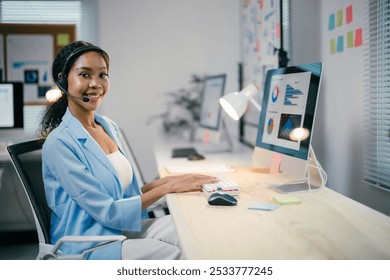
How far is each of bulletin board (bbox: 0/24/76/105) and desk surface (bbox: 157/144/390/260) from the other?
4.94 ft

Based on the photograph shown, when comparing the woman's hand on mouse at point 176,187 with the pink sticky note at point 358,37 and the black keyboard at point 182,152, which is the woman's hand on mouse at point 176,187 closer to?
the pink sticky note at point 358,37

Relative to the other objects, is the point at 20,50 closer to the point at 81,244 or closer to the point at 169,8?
the point at 169,8

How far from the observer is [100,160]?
148 centimetres

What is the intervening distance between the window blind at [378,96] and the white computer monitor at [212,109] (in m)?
1.10

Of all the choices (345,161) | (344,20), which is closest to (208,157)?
(345,161)

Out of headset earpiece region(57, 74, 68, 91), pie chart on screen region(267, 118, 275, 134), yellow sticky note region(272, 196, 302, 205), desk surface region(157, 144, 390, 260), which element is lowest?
desk surface region(157, 144, 390, 260)

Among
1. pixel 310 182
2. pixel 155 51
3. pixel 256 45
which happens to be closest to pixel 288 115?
pixel 310 182

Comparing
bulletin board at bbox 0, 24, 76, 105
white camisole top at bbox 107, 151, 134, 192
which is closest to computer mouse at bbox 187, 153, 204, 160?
white camisole top at bbox 107, 151, 134, 192

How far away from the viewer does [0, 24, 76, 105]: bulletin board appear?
101 inches

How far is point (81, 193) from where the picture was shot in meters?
1.35

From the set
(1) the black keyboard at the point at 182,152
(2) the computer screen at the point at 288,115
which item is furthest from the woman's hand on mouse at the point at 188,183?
(1) the black keyboard at the point at 182,152

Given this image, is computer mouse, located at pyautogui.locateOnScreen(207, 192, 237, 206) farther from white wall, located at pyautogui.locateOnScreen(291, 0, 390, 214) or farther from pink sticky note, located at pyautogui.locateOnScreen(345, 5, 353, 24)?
pink sticky note, located at pyautogui.locateOnScreen(345, 5, 353, 24)

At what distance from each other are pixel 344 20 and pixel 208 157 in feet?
3.51

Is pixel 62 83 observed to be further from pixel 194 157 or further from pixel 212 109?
pixel 212 109
